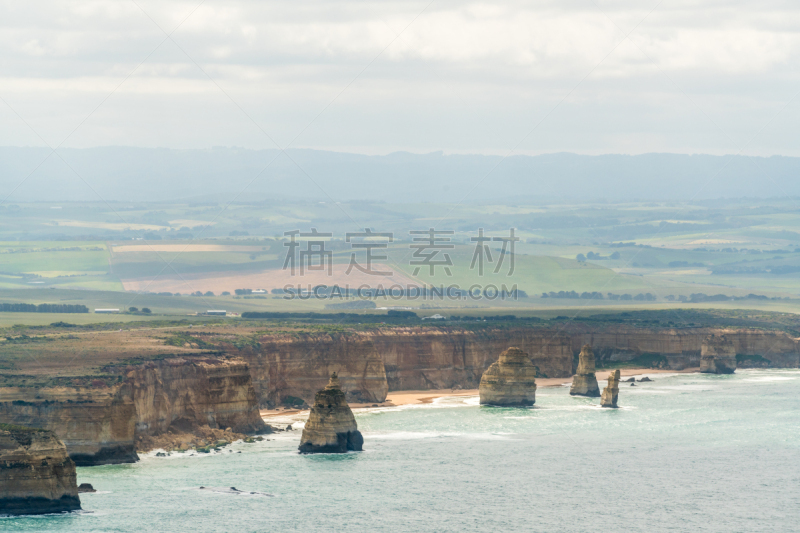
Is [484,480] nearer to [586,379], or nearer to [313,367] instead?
[313,367]

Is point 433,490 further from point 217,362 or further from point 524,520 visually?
point 217,362

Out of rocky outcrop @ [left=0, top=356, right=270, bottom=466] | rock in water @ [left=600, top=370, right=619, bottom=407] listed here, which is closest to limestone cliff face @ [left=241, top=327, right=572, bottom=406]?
rocky outcrop @ [left=0, top=356, right=270, bottom=466]

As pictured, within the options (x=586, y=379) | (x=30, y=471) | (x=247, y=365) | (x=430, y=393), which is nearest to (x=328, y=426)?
(x=247, y=365)

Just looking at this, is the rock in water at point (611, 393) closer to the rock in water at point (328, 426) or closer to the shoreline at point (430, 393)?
the shoreline at point (430, 393)

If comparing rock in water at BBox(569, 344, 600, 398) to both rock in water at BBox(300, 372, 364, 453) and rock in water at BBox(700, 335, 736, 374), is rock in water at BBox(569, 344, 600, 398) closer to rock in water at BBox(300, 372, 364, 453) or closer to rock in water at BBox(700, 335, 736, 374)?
rock in water at BBox(700, 335, 736, 374)

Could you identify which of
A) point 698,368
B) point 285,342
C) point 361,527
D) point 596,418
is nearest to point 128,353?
point 285,342
